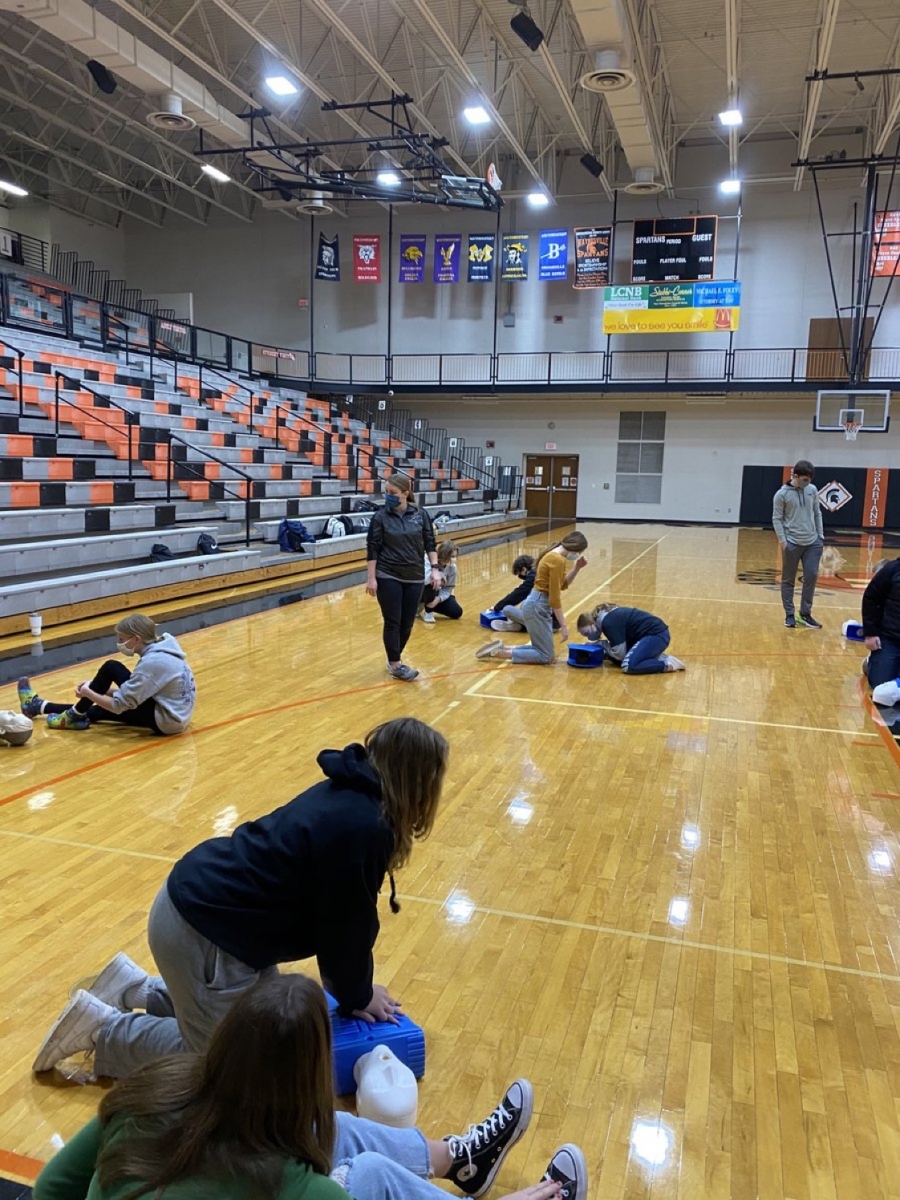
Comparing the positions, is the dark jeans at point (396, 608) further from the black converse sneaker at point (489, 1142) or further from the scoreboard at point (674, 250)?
the scoreboard at point (674, 250)

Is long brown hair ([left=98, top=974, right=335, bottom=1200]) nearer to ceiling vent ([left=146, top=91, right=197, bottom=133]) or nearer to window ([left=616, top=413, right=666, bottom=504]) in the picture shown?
ceiling vent ([left=146, top=91, right=197, bottom=133])

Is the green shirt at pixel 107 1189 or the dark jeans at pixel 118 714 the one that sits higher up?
the green shirt at pixel 107 1189

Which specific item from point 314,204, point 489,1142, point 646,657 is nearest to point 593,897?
point 489,1142

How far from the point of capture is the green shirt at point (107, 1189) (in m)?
1.07

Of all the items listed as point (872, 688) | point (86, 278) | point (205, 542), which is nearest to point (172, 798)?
point (872, 688)

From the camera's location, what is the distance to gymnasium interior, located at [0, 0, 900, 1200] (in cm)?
265

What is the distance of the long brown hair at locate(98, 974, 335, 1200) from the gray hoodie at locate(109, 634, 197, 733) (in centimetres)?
393

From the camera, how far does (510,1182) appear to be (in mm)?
2020

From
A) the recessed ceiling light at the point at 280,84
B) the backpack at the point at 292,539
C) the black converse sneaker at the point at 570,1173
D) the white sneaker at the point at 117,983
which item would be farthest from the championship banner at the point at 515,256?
the black converse sneaker at the point at 570,1173

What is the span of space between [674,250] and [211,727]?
66.0ft

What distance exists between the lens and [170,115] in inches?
568

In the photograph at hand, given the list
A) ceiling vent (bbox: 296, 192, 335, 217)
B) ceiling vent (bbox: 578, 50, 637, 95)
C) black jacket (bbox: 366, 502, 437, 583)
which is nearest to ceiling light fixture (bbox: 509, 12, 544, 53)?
ceiling vent (bbox: 578, 50, 637, 95)

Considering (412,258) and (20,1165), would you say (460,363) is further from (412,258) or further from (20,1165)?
(20,1165)

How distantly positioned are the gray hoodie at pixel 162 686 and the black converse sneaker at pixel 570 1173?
3618 mm
